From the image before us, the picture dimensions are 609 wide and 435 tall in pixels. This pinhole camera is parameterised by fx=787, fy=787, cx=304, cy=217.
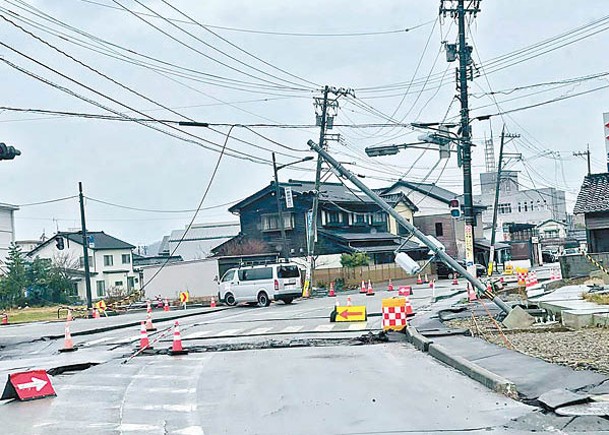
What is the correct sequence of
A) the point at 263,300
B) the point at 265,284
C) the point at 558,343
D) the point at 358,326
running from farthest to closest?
the point at 263,300 → the point at 265,284 → the point at 358,326 → the point at 558,343

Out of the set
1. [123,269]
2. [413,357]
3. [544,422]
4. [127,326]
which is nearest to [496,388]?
[544,422]

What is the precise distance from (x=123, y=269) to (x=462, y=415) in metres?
69.9

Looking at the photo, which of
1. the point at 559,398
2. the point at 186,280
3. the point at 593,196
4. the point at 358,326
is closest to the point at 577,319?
the point at 358,326

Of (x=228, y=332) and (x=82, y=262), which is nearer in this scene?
(x=228, y=332)

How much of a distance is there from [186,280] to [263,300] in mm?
18144

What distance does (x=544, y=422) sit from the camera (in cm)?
860

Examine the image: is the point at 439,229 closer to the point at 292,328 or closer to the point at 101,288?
the point at 101,288

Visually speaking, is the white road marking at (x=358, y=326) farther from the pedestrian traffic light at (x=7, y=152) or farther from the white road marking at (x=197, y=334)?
the pedestrian traffic light at (x=7, y=152)

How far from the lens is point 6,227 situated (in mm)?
80062

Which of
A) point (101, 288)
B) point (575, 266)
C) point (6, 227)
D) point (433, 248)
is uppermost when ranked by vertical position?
point (6, 227)

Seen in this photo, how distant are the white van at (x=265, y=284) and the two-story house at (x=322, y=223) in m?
23.1

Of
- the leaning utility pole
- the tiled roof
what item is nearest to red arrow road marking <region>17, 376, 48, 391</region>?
the leaning utility pole

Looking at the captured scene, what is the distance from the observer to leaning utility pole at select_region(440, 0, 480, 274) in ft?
95.9

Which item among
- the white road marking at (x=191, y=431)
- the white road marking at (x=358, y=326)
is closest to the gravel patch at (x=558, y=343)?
the white road marking at (x=358, y=326)
